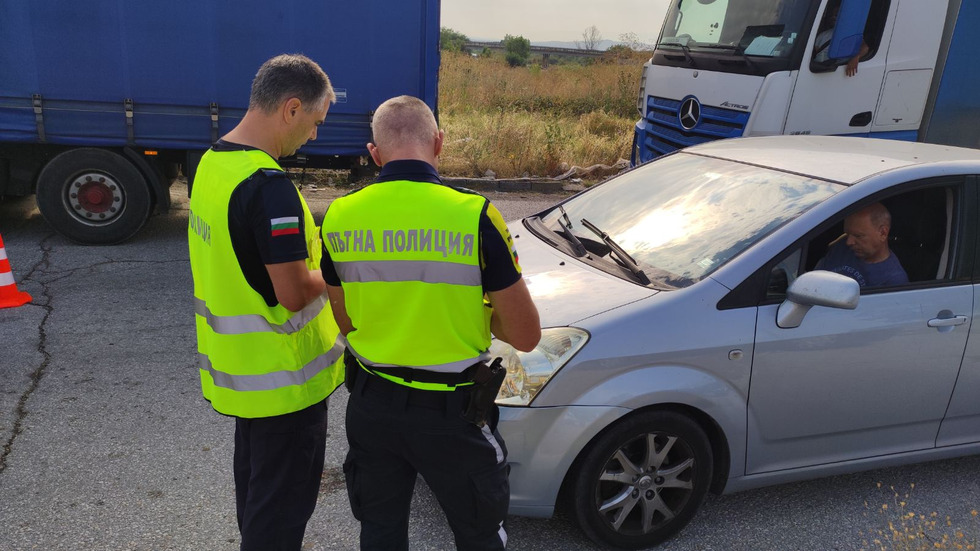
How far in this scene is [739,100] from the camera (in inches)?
263

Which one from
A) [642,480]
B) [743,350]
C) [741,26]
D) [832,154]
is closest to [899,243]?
[832,154]

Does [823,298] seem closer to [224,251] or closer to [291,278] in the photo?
[291,278]

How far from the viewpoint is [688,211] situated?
3.43 metres

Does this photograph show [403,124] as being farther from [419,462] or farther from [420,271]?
[419,462]

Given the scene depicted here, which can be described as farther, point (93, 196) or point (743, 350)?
point (93, 196)

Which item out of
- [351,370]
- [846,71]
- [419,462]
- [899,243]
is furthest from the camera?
[846,71]

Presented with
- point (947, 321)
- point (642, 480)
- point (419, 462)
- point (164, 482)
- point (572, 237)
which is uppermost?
point (572, 237)

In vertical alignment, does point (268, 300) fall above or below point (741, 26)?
below

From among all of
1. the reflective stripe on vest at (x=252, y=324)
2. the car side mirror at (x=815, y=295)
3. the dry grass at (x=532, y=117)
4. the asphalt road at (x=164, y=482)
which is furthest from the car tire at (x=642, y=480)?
the dry grass at (x=532, y=117)

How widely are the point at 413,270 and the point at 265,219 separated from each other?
0.42 m

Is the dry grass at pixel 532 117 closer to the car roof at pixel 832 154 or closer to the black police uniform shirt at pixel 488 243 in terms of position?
the car roof at pixel 832 154

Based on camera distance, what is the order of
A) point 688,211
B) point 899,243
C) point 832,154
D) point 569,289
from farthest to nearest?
point 832,154, point 688,211, point 899,243, point 569,289

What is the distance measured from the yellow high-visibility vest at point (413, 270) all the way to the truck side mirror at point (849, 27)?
550cm

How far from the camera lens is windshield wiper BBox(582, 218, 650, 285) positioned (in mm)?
3035
